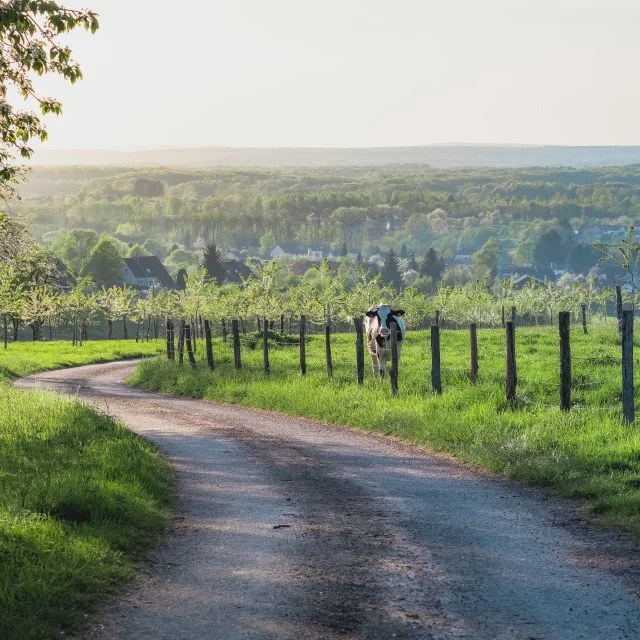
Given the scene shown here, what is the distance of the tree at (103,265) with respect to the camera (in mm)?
166500

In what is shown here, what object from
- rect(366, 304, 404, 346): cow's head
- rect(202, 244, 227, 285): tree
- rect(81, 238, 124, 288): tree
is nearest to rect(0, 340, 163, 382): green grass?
rect(366, 304, 404, 346): cow's head

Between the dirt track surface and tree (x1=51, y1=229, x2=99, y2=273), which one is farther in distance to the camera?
tree (x1=51, y1=229, x2=99, y2=273)

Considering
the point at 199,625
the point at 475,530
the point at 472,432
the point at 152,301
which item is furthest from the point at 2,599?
the point at 152,301

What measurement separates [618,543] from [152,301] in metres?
93.9

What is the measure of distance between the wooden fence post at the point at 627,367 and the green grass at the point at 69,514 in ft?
24.5

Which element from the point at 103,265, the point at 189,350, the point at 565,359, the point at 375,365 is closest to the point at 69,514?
the point at 565,359

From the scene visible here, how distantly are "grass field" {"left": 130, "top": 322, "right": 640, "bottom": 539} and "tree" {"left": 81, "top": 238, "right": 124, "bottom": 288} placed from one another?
135m

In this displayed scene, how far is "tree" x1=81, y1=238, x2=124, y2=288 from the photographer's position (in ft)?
546

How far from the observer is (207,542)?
10.6m

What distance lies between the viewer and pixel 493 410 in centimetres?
1850

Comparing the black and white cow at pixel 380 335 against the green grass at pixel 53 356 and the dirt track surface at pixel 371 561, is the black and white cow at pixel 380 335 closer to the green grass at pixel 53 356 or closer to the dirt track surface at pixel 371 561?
the dirt track surface at pixel 371 561

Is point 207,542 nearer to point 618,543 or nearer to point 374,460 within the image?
point 618,543

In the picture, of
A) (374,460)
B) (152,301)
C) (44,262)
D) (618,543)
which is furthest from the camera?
(152,301)

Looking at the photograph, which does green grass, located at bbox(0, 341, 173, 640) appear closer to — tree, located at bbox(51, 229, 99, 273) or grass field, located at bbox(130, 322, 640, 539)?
grass field, located at bbox(130, 322, 640, 539)
